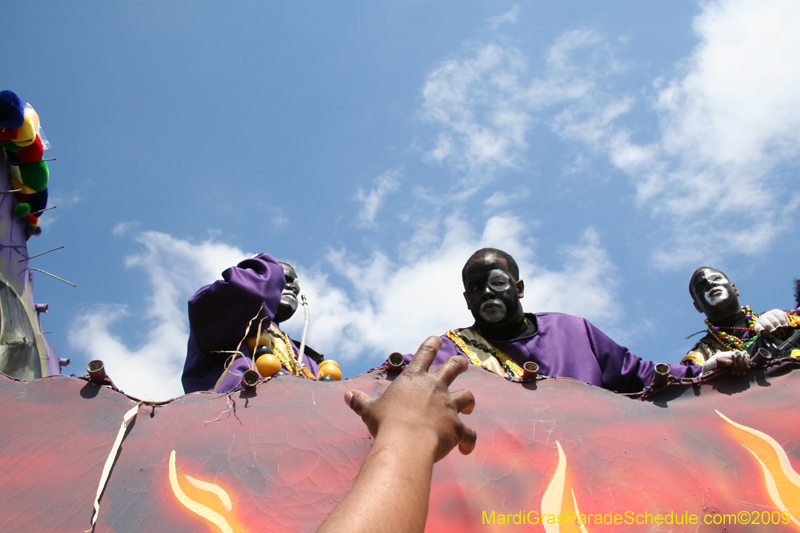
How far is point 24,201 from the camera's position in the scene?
4.14 meters

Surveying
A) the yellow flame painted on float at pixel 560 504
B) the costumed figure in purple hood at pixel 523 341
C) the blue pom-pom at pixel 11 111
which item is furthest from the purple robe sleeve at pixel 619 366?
the blue pom-pom at pixel 11 111

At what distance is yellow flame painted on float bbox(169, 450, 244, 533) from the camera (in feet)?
5.09

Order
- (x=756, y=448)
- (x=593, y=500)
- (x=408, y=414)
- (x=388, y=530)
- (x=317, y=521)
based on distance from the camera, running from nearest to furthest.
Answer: (x=388, y=530) < (x=408, y=414) < (x=317, y=521) < (x=593, y=500) < (x=756, y=448)

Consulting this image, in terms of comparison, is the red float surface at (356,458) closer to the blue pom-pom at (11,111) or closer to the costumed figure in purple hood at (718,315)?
the costumed figure in purple hood at (718,315)

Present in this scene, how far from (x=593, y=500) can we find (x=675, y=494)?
268 mm

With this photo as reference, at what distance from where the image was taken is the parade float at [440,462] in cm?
159

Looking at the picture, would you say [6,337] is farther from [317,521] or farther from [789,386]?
[789,386]

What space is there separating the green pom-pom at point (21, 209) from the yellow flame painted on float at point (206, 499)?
3.38 meters

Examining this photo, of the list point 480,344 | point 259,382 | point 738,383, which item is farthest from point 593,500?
point 480,344

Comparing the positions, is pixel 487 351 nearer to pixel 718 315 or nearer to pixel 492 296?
pixel 492 296

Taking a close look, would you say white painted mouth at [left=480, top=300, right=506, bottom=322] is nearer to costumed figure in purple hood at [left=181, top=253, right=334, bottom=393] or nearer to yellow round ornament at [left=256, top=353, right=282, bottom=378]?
costumed figure in purple hood at [left=181, top=253, right=334, bottom=393]

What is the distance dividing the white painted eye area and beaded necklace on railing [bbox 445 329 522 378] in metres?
0.39

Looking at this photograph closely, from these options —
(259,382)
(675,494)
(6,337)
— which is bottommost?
(675,494)

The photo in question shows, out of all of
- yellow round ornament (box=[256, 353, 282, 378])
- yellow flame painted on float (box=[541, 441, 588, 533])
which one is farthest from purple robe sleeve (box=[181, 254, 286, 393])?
yellow flame painted on float (box=[541, 441, 588, 533])
